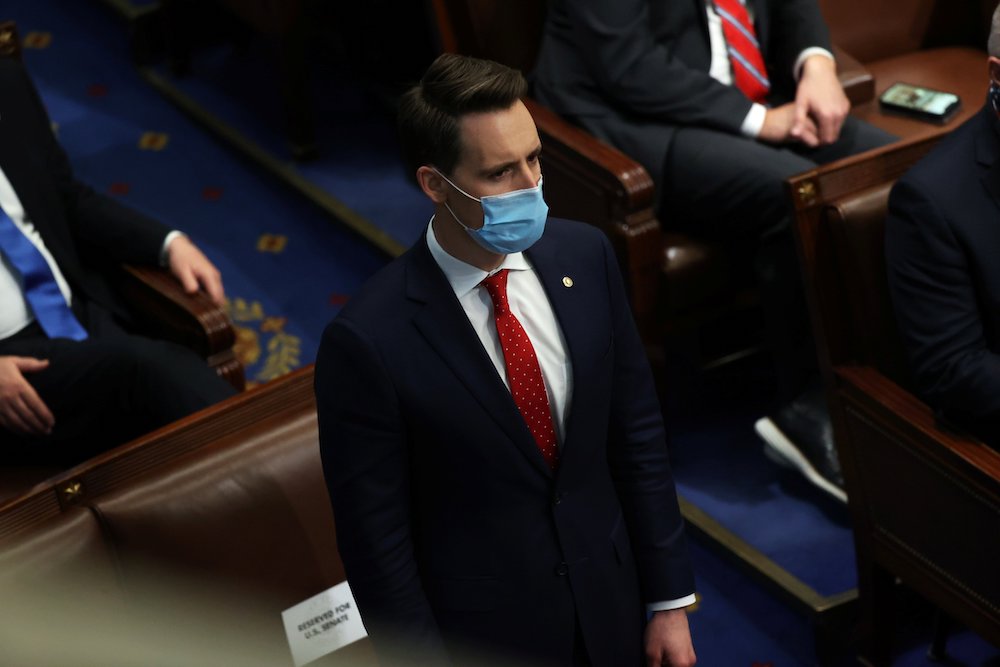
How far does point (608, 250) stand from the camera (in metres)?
1.73

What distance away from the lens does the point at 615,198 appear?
279 centimetres

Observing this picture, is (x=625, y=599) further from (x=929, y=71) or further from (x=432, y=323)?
(x=929, y=71)

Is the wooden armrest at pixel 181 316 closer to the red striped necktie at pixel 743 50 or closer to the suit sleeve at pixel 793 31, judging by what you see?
the red striped necktie at pixel 743 50

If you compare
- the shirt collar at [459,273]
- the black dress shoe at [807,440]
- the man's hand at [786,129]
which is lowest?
the black dress shoe at [807,440]


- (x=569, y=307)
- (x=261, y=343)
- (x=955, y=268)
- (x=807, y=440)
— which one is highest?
(x=569, y=307)

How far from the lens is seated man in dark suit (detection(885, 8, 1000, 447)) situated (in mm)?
2158

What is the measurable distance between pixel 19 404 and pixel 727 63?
1.61 m

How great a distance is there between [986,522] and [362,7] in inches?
101

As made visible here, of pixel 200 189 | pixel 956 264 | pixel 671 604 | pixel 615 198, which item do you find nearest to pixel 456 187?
pixel 671 604

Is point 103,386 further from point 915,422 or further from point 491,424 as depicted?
point 915,422

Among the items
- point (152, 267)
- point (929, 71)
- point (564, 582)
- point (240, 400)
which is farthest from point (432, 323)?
point (929, 71)

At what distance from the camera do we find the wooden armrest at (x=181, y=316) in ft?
8.32

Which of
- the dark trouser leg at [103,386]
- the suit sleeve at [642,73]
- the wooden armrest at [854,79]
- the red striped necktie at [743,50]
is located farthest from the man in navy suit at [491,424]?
the wooden armrest at [854,79]

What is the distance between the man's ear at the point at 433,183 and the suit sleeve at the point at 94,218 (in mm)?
1148
